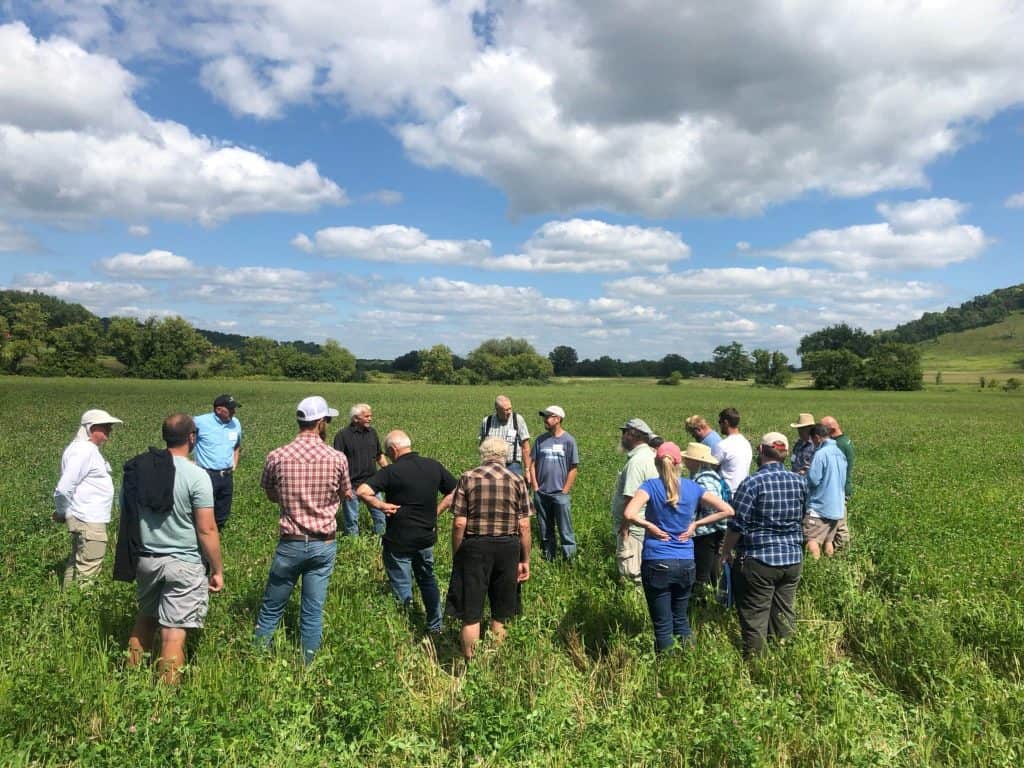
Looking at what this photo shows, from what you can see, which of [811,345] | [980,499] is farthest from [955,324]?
[980,499]

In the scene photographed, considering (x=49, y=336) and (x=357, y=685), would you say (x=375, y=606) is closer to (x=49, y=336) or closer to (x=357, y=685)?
(x=357, y=685)

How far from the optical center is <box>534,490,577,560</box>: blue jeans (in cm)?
810

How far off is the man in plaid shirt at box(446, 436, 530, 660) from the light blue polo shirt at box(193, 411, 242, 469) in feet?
16.5

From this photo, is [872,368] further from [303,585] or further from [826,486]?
[303,585]

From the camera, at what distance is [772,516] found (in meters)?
5.16

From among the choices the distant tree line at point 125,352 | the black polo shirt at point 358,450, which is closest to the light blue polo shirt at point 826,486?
the black polo shirt at point 358,450

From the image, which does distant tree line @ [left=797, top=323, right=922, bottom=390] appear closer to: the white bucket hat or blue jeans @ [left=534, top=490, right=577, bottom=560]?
blue jeans @ [left=534, top=490, right=577, bottom=560]

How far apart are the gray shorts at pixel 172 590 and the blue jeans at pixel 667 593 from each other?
3.64 meters

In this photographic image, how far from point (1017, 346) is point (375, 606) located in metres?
183

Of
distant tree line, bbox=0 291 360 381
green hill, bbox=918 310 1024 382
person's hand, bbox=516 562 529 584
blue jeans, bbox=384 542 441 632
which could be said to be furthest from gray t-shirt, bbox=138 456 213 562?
green hill, bbox=918 310 1024 382

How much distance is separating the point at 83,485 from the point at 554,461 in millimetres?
5381

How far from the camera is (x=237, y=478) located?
1436cm

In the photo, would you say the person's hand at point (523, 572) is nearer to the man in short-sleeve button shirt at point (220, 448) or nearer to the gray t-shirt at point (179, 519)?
the gray t-shirt at point (179, 519)

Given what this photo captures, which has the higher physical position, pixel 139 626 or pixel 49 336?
pixel 49 336
